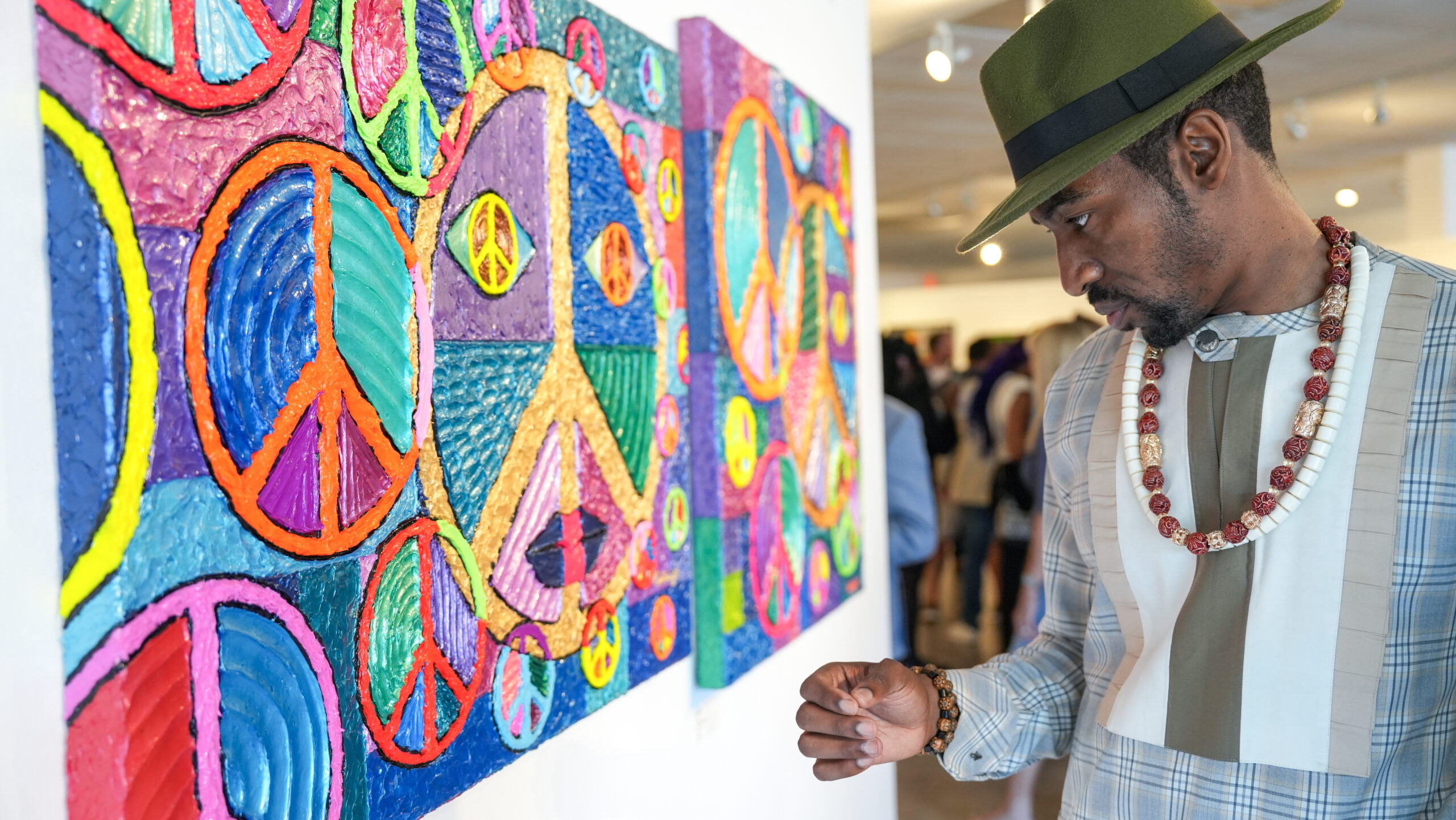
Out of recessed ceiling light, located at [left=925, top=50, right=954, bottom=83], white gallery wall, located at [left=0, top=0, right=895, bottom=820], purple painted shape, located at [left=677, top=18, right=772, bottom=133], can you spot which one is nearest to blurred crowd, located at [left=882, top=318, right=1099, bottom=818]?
white gallery wall, located at [left=0, top=0, right=895, bottom=820]

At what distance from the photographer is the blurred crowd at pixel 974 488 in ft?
10.3

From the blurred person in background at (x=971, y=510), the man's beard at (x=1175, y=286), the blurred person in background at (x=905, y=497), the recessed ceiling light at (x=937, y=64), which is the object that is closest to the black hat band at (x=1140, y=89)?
the man's beard at (x=1175, y=286)

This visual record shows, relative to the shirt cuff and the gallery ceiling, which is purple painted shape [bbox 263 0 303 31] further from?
the gallery ceiling

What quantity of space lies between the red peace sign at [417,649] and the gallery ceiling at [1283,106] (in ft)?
11.6

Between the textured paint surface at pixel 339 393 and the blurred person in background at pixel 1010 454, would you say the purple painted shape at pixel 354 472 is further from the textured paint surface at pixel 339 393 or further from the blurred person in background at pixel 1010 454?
the blurred person in background at pixel 1010 454

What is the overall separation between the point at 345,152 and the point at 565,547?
0.56 metres

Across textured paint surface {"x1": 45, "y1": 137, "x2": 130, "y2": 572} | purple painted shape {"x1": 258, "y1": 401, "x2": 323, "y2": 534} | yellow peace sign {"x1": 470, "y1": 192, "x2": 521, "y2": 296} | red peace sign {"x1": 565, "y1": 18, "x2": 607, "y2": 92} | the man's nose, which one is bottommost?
purple painted shape {"x1": 258, "y1": 401, "x2": 323, "y2": 534}

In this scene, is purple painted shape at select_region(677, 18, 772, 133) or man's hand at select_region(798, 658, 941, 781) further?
purple painted shape at select_region(677, 18, 772, 133)

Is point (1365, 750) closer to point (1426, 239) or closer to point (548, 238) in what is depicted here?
point (548, 238)

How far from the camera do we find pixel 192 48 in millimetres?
771

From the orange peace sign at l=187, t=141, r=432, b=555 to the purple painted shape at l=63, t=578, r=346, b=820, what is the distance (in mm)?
52

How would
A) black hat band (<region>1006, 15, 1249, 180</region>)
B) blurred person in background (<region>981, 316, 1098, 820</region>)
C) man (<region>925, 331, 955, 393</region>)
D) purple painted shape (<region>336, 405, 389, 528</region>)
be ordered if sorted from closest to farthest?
purple painted shape (<region>336, 405, 389, 528</region>)
black hat band (<region>1006, 15, 1249, 180</region>)
blurred person in background (<region>981, 316, 1098, 820</region>)
man (<region>925, 331, 955, 393</region>)

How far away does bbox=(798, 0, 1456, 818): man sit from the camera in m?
1.02

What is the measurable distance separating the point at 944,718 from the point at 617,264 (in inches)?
28.3
